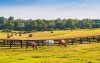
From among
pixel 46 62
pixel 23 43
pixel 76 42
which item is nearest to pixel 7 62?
pixel 46 62

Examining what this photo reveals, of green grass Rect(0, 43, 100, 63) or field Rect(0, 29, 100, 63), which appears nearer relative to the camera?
green grass Rect(0, 43, 100, 63)

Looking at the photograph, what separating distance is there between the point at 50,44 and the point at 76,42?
8.42 meters

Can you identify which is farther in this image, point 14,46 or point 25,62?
point 14,46

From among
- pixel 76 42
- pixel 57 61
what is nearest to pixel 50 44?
pixel 76 42

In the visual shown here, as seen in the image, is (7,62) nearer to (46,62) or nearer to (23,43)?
(46,62)

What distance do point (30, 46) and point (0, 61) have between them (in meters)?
24.8

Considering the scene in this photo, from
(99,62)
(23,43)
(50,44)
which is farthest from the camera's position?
(23,43)

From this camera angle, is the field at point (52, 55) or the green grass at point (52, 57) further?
the field at point (52, 55)

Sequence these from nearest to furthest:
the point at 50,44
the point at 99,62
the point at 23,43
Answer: the point at 99,62
the point at 50,44
the point at 23,43

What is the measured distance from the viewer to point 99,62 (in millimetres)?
29531

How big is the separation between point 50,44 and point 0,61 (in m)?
23.9

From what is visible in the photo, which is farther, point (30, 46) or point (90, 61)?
point (30, 46)

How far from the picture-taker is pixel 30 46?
55.2 m

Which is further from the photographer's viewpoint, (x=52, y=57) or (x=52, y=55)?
(x=52, y=55)
